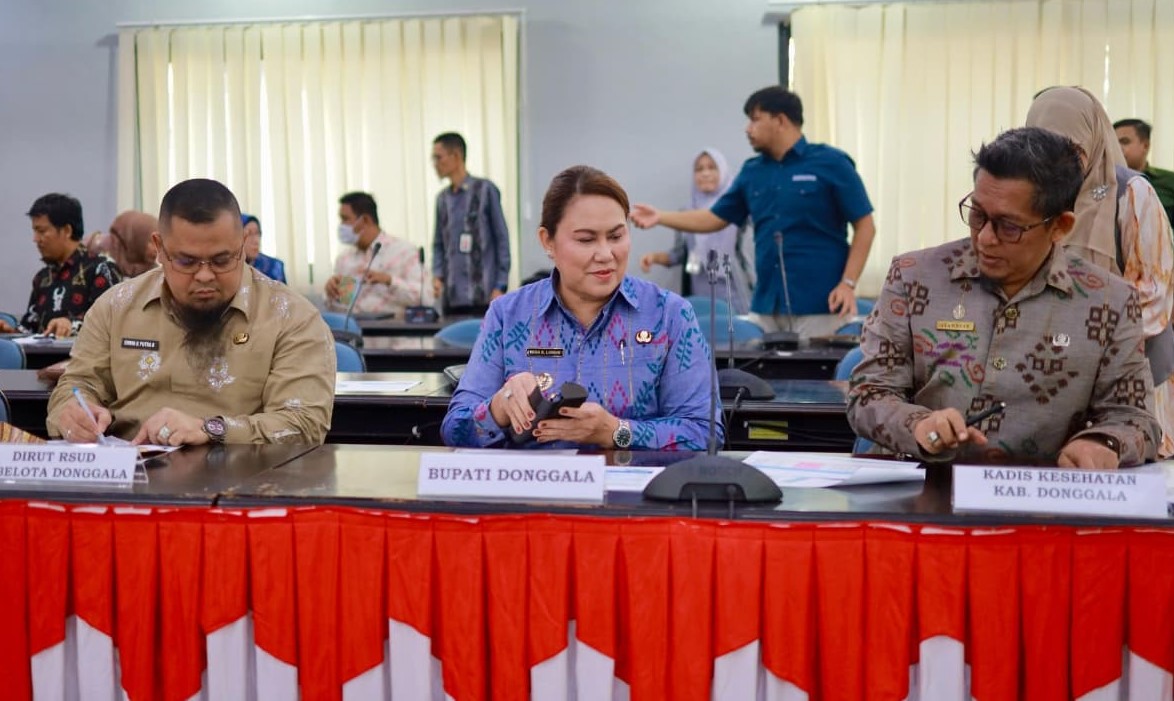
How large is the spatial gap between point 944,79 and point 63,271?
5124 millimetres

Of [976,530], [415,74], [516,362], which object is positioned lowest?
[976,530]

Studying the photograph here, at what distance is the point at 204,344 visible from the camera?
2.24 metres

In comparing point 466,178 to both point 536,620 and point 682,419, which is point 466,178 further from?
point 536,620

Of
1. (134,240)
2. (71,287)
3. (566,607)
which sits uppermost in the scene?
(134,240)

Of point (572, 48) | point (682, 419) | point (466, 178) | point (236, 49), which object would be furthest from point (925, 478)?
point (236, 49)

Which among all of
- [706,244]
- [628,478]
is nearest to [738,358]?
[628,478]

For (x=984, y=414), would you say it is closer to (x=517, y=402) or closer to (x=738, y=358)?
(x=517, y=402)

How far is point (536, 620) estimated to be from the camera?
1.52 meters

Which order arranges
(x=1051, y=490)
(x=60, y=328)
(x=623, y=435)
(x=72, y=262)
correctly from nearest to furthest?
(x=1051, y=490)
(x=623, y=435)
(x=60, y=328)
(x=72, y=262)

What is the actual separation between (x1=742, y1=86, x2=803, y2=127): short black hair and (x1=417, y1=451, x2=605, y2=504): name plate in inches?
130

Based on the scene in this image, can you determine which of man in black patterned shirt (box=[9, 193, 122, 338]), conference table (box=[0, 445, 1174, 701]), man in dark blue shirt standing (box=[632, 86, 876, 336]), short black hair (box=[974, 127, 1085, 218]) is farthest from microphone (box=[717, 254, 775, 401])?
man in black patterned shirt (box=[9, 193, 122, 338])

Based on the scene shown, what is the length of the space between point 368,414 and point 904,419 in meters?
1.54

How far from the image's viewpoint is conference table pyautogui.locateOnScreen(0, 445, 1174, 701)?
1.44 meters

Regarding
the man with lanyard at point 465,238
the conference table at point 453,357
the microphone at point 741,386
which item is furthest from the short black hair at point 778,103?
the man with lanyard at point 465,238
